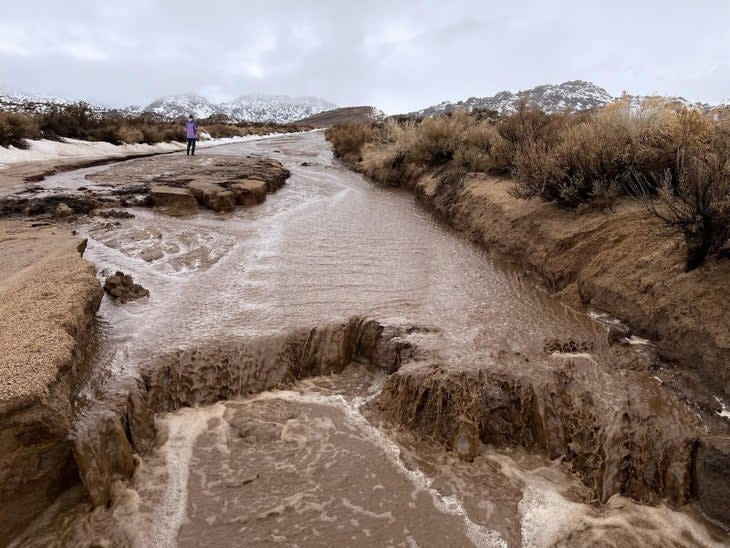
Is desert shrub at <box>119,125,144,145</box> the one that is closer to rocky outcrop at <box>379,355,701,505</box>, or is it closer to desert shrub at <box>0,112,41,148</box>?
desert shrub at <box>0,112,41,148</box>

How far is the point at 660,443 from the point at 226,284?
5.37m

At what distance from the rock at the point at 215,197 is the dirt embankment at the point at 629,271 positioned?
18.2ft

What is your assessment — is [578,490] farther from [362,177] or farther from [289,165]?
[289,165]

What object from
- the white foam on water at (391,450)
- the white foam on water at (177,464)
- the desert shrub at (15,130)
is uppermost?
the desert shrub at (15,130)

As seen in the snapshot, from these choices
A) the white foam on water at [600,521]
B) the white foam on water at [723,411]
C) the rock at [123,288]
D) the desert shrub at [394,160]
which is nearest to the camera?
the white foam on water at [600,521]

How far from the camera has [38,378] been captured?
3.42m

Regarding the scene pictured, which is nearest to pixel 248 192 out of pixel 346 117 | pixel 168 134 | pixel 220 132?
pixel 168 134

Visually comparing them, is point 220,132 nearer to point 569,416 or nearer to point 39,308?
point 39,308

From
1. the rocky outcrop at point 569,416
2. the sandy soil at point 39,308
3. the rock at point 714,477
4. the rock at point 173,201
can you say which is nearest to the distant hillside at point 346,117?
the rock at point 173,201

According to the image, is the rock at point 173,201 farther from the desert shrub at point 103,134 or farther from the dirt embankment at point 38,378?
the desert shrub at point 103,134

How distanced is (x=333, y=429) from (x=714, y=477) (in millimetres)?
2977

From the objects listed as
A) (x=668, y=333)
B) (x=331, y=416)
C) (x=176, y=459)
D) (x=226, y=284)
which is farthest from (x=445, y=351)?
(x=226, y=284)

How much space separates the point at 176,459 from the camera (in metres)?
3.96

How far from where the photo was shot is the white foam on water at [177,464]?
3371 mm
